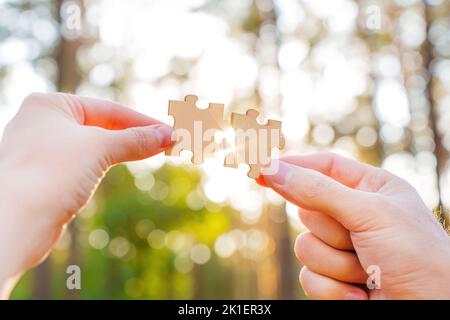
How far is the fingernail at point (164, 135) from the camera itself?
2180 mm

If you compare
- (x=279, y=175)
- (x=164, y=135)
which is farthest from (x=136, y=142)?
(x=279, y=175)

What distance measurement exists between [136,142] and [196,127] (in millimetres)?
236

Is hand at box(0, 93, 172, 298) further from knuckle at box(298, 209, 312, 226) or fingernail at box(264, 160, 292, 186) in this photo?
knuckle at box(298, 209, 312, 226)

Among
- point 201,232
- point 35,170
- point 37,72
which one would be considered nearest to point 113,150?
point 35,170

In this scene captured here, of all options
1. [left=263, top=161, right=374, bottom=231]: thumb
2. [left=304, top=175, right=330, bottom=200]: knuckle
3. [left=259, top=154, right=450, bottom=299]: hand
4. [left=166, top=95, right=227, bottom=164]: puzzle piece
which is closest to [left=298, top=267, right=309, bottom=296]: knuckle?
[left=259, top=154, right=450, bottom=299]: hand

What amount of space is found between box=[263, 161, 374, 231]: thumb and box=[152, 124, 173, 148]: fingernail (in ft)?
1.39

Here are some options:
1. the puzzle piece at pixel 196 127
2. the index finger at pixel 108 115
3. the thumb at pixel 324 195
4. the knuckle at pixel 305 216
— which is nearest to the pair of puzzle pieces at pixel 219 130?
the puzzle piece at pixel 196 127

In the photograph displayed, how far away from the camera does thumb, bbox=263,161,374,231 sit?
2.12 metres

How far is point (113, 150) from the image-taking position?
2035 millimetres

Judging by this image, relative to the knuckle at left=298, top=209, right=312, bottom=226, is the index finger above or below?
above

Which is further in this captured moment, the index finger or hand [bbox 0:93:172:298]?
the index finger

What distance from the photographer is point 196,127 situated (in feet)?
7.09

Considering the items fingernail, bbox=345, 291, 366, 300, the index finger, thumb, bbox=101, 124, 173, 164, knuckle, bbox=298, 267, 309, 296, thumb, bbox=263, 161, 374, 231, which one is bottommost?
fingernail, bbox=345, 291, 366, 300
